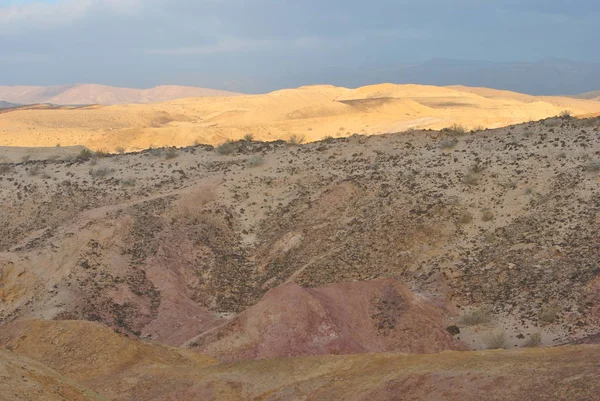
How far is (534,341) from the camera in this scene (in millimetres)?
9773

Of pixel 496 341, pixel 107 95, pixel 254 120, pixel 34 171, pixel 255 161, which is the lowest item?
pixel 496 341

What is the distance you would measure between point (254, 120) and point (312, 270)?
1574 inches

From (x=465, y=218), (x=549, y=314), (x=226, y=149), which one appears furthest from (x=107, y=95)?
(x=549, y=314)

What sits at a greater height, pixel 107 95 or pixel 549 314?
pixel 107 95

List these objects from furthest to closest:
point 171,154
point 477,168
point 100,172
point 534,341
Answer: point 171,154, point 100,172, point 477,168, point 534,341

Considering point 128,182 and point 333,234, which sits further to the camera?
point 128,182

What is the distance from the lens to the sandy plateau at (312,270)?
7469 mm

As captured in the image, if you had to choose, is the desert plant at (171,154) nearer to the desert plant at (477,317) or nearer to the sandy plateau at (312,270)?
the sandy plateau at (312,270)

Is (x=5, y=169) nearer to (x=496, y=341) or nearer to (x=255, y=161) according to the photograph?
(x=255, y=161)

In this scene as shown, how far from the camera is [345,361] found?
7.83 m

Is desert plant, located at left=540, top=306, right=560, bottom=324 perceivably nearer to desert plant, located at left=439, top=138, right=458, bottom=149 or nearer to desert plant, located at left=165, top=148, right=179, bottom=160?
desert plant, located at left=439, top=138, right=458, bottom=149

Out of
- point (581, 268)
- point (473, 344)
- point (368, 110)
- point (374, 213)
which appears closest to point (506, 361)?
point (473, 344)

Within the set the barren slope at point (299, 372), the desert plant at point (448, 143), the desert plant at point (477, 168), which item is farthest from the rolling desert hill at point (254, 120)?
the barren slope at point (299, 372)

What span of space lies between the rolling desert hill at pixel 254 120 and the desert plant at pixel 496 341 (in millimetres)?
28251
